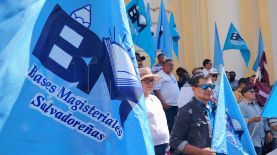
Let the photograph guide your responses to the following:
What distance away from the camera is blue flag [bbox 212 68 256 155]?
138 inches

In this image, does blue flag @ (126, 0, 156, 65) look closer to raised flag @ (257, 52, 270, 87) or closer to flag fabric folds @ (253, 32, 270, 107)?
flag fabric folds @ (253, 32, 270, 107)

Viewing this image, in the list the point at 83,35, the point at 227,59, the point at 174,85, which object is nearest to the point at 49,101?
the point at 83,35

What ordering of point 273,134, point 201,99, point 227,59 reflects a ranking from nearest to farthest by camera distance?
point 201,99 → point 273,134 → point 227,59

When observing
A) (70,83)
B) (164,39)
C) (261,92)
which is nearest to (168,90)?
(164,39)

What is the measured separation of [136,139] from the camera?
199cm

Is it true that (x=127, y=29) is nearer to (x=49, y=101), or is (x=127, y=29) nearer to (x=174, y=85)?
(x=49, y=101)

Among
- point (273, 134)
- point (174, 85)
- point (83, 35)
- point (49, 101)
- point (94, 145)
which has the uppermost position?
point (83, 35)

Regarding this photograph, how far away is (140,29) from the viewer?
7.38 meters

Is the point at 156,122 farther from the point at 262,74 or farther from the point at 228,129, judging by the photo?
the point at 262,74

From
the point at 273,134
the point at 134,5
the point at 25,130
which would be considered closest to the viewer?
the point at 25,130

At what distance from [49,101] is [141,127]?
1.30ft

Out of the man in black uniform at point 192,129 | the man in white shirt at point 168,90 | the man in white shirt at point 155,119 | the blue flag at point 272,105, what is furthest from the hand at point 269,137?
the blue flag at point 272,105

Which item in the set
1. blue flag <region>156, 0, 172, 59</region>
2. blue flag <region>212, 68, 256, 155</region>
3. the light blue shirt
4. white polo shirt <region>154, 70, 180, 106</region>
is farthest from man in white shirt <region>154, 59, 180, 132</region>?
blue flag <region>212, 68, 256, 155</region>

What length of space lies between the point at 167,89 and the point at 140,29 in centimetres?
102
